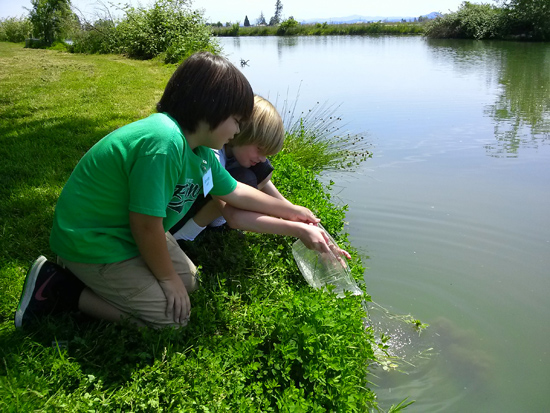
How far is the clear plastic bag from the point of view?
318 cm

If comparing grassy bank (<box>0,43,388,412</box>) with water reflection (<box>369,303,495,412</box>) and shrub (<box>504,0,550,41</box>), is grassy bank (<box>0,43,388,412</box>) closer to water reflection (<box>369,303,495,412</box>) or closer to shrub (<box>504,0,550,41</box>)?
water reflection (<box>369,303,495,412</box>)

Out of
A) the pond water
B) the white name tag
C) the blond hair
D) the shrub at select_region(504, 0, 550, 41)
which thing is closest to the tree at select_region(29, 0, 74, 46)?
the pond water

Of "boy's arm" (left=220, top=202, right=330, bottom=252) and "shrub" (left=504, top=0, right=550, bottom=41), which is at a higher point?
"shrub" (left=504, top=0, right=550, bottom=41)

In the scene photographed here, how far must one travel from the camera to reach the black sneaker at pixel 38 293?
2.34m

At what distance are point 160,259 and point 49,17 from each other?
83.8ft

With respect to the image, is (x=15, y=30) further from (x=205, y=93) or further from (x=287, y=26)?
(x=205, y=93)

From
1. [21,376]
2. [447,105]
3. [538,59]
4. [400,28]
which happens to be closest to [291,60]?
[538,59]

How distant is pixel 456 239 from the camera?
4.80m

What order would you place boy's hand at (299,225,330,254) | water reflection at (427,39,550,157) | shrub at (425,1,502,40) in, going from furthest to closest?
shrub at (425,1,502,40) → water reflection at (427,39,550,157) → boy's hand at (299,225,330,254)

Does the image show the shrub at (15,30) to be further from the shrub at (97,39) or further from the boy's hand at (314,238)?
the boy's hand at (314,238)

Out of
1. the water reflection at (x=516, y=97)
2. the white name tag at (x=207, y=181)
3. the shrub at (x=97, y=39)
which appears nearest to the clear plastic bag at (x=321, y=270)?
the white name tag at (x=207, y=181)

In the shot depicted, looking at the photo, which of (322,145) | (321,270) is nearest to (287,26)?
(322,145)

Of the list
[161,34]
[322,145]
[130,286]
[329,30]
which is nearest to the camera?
[130,286]

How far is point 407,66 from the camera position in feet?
58.3
